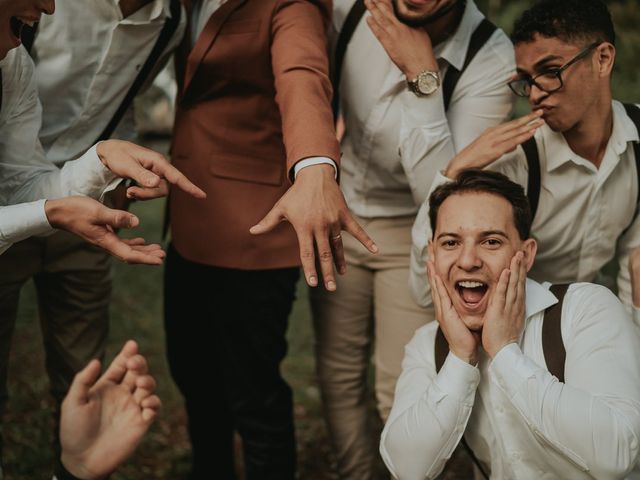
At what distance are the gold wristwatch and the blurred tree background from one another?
146 centimetres

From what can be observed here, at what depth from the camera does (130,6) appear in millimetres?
2910

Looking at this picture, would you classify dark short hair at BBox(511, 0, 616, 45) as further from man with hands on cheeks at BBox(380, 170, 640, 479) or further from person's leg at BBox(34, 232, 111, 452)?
person's leg at BBox(34, 232, 111, 452)

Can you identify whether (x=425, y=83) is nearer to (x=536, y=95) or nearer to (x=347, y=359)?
(x=536, y=95)

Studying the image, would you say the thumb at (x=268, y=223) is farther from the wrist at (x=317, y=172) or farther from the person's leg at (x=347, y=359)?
the person's leg at (x=347, y=359)

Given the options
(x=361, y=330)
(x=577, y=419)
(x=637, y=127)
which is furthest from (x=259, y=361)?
(x=637, y=127)

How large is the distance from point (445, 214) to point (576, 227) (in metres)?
0.55

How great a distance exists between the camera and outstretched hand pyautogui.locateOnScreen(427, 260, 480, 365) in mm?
2518

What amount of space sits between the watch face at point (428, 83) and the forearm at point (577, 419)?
40.5 inches

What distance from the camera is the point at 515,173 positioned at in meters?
3.01

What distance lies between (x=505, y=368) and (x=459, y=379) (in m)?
0.15

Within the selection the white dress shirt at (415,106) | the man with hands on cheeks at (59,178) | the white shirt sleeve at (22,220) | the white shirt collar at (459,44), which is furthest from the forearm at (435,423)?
the white shirt sleeve at (22,220)

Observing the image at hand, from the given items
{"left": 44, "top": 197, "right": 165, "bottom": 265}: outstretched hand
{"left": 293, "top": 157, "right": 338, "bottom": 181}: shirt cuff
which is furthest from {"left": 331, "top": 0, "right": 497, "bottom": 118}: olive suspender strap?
{"left": 44, "top": 197, "right": 165, "bottom": 265}: outstretched hand

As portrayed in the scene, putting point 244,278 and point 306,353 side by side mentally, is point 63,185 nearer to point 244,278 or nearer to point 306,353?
point 244,278

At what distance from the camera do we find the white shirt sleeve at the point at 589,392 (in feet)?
7.54
